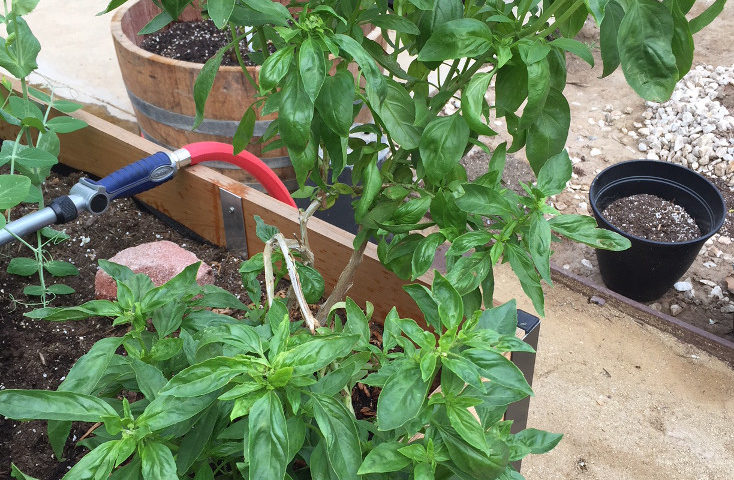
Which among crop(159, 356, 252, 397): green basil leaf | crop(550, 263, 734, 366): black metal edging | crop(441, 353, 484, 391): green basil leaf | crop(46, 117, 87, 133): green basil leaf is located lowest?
crop(550, 263, 734, 366): black metal edging

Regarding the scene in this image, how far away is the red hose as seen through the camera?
5.46 feet

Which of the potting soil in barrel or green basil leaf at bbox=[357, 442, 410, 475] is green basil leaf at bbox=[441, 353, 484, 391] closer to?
green basil leaf at bbox=[357, 442, 410, 475]

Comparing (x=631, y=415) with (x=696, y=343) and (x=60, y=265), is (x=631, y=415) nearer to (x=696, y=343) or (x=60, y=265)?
(x=696, y=343)

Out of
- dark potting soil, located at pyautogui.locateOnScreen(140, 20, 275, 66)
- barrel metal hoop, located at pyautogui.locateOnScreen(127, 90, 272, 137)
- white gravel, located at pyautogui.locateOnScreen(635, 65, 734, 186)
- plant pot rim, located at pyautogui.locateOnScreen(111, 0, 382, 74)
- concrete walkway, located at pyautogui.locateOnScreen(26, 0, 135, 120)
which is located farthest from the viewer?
concrete walkway, located at pyautogui.locateOnScreen(26, 0, 135, 120)

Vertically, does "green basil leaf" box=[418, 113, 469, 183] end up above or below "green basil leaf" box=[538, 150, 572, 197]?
above

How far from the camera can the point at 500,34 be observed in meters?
0.99

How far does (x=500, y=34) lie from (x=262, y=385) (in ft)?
1.90

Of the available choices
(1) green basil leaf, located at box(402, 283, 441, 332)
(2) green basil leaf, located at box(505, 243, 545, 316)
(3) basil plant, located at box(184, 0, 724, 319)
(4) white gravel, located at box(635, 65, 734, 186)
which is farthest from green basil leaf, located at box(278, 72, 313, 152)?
(4) white gravel, located at box(635, 65, 734, 186)

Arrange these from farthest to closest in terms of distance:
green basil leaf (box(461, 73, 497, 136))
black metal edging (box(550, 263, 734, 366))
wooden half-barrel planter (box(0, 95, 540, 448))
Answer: black metal edging (box(550, 263, 734, 366)) < wooden half-barrel planter (box(0, 95, 540, 448)) < green basil leaf (box(461, 73, 497, 136))

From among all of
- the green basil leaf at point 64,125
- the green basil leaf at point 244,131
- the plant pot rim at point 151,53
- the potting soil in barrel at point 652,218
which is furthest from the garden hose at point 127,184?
the potting soil in barrel at point 652,218

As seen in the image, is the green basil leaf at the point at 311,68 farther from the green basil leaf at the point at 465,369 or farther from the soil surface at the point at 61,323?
the soil surface at the point at 61,323

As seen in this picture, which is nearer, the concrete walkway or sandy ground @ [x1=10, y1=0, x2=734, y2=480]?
sandy ground @ [x1=10, y1=0, x2=734, y2=480]

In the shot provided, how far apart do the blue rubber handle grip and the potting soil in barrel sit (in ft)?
6.10

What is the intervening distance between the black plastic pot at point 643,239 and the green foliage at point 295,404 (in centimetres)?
182
